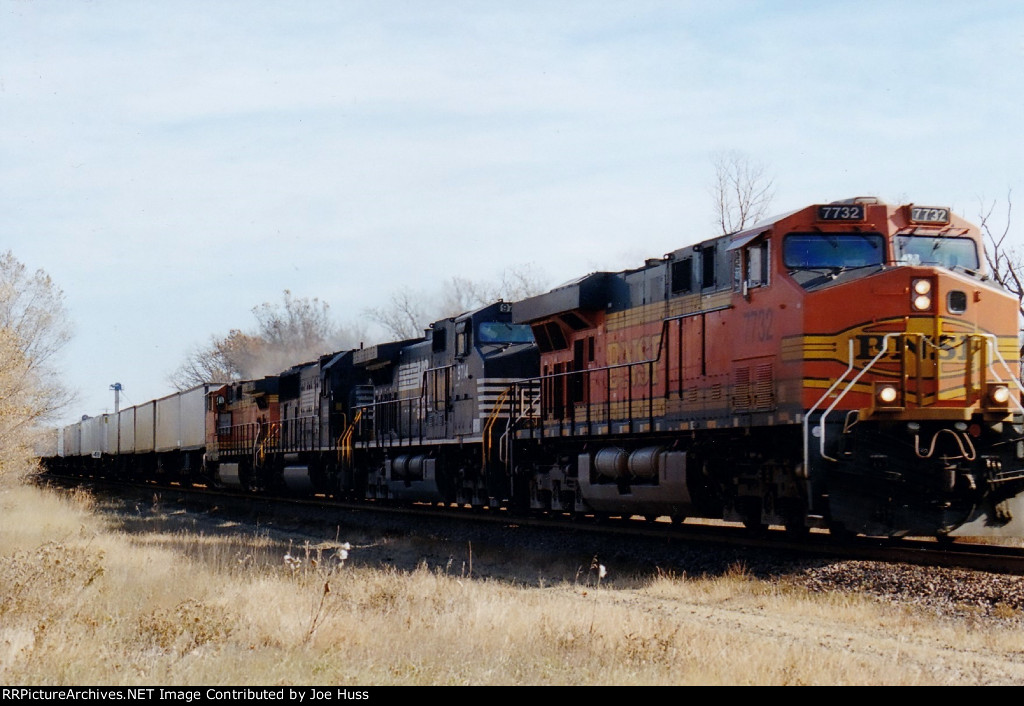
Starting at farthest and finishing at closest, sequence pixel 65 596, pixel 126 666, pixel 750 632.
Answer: pixel 65 596 < pixel 750 632 < pixel 126 666

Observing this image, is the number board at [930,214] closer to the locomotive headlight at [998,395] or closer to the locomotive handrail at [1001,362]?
the locomotive handrail at [1001,362]

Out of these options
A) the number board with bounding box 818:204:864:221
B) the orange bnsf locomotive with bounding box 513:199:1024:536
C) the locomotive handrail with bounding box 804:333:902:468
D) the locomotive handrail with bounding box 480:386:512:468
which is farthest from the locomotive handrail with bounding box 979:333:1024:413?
the locomotive handrail with bounding box 480:386:512:468

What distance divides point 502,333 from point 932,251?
924cm

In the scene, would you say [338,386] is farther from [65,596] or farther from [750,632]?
[750,632]

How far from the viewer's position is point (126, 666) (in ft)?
23.1

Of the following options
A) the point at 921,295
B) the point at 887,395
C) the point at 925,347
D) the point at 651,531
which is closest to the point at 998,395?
the point at 925,347

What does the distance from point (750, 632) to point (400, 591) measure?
3.67 m

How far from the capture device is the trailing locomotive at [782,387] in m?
10.9

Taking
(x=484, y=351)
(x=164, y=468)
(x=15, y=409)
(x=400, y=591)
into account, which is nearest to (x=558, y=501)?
(x=484, y=351)

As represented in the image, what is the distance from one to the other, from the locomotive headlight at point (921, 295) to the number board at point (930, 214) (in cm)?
113

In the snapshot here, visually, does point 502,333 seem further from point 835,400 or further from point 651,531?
point 835,400

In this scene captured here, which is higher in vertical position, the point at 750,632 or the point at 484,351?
the point at 484,351

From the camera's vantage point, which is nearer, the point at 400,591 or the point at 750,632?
the point at 750,632

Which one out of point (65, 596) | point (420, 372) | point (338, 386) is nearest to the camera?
point (65, 596)
